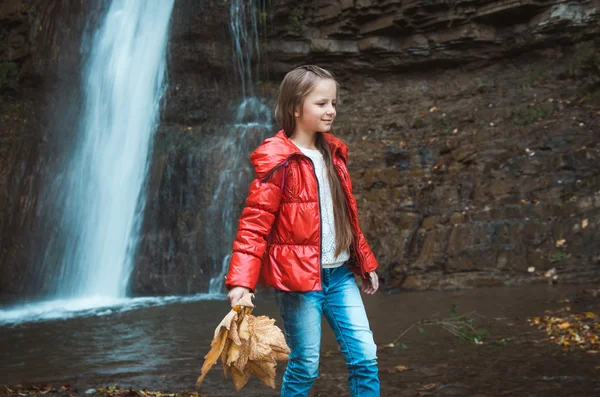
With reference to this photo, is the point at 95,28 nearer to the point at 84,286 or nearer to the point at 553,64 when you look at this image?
the point at 84,286

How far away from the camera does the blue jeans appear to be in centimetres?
263

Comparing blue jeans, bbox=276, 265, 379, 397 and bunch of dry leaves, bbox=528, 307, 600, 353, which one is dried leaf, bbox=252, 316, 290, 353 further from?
bunch of dry leaves, bbox=528, 307, 600, 353

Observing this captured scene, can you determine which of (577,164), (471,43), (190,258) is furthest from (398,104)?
(190,258)

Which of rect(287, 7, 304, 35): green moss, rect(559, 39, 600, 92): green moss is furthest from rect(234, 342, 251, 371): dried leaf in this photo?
rect(287, 7, 304, 35): green moss

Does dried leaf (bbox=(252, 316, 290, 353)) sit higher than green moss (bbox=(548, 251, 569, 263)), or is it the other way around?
dried leaf (bbox=(252, 316, 290, 353))

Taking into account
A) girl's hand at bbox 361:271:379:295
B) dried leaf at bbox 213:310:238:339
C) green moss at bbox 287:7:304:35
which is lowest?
dried leaf at bbox 213:310:238:339

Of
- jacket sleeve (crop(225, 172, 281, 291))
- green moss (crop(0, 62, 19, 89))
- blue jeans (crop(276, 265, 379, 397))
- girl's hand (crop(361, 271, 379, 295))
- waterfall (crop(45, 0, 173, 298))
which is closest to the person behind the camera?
jacket sleeve (crop(225, 172, 281, 291))

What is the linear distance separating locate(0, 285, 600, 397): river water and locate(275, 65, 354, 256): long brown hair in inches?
56.5

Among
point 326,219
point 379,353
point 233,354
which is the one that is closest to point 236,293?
point 233,354

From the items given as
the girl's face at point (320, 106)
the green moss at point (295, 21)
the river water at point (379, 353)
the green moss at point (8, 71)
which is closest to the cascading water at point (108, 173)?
the river water at point (379, 353)

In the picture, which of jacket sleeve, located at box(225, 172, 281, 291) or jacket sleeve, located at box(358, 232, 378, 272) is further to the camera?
jacket sleeve, located at box(358, 232, 378, 272)

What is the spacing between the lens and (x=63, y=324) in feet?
25.7

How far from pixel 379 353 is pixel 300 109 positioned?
2819 mm

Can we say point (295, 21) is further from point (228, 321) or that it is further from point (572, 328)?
point (228, 321)
